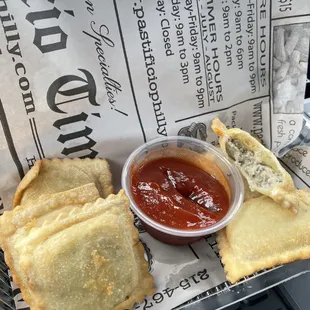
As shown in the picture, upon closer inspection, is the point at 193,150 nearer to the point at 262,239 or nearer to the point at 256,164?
the point at 256,164

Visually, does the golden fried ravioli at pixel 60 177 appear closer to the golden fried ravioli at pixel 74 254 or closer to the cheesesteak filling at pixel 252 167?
the golden fried ravioli at pixel 74 254

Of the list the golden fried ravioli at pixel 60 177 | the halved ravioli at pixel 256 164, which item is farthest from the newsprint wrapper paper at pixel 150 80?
the halved ravioli at pixel 256 164

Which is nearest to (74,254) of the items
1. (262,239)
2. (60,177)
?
(60,177)

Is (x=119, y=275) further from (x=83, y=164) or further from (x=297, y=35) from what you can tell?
(x=297, y=35)

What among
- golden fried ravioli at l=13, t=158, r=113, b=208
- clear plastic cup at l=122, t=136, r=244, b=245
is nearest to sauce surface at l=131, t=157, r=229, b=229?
clear plastic cup at l=122, t=136, r=244, b=245

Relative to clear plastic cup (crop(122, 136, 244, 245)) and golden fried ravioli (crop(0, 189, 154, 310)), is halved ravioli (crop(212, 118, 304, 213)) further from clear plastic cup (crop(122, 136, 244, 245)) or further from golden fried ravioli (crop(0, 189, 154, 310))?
golden fried ravioli (crop(0, 189, 154, 310))

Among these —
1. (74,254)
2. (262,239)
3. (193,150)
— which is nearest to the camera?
(74,254)

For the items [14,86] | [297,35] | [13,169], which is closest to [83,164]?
[13,169]
